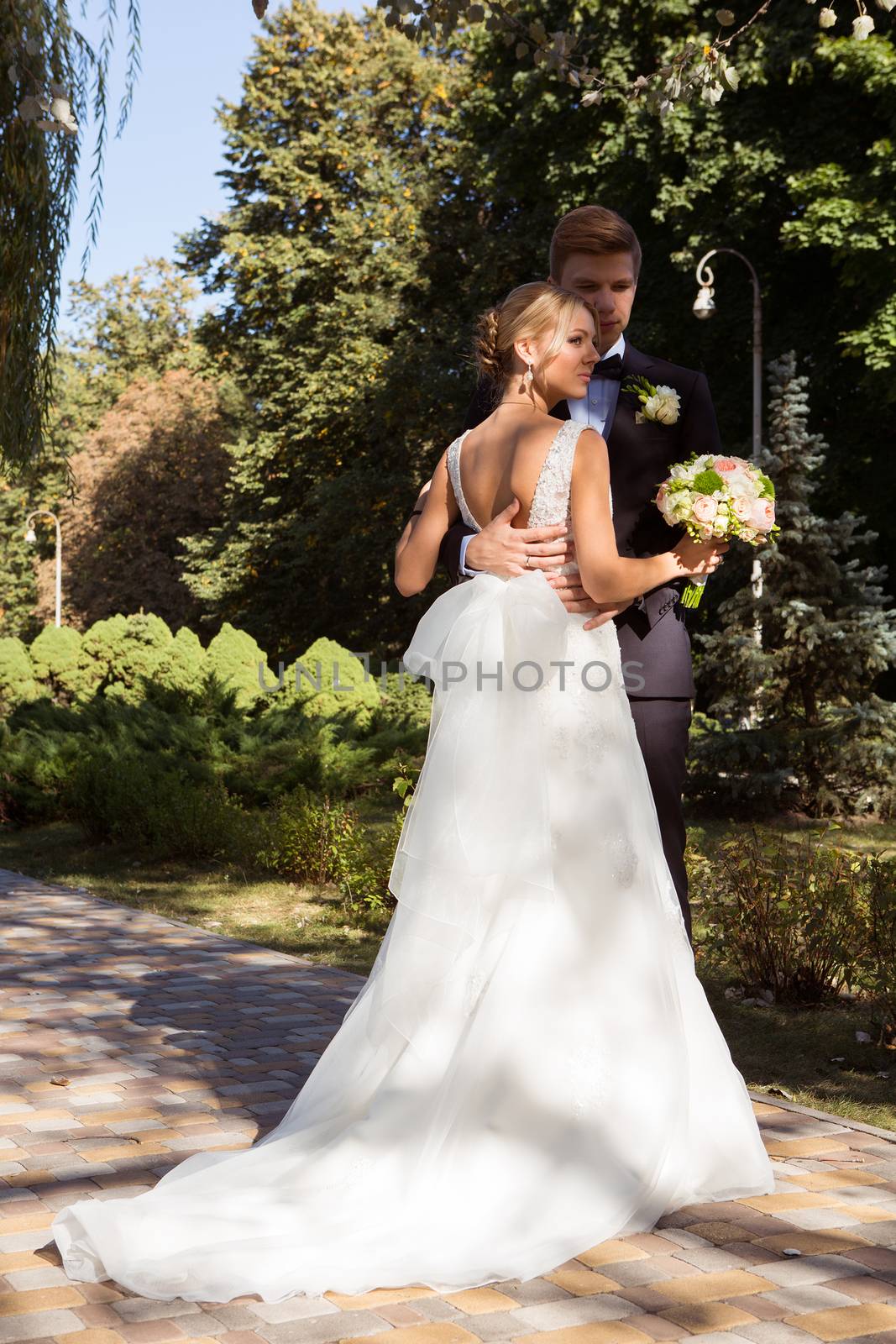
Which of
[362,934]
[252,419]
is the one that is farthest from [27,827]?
[252,419]

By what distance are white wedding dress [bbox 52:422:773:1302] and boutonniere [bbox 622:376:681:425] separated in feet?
1.22

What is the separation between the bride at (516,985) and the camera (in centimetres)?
352

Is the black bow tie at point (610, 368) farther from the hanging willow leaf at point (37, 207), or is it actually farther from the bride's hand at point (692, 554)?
the hanging willow leaf at point (37, 207)

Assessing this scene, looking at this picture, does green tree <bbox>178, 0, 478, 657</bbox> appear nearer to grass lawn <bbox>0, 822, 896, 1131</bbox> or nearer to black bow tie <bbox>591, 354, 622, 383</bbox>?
grass lawn <bbox>0, 822, 896, 1131</bbox>

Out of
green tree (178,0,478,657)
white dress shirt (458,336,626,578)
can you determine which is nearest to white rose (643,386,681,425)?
white dress shirt (458,336,626,578)

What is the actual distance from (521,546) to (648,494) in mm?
576

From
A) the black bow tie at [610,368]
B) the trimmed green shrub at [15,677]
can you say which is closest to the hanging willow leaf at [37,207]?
the black bow tie at [610,368]

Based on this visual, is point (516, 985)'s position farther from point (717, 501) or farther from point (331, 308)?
point (331, 308)

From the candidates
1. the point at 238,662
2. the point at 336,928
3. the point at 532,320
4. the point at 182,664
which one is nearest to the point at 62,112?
the point at 532,320

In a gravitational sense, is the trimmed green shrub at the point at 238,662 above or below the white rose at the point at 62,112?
below

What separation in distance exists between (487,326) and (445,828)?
1.36 meters

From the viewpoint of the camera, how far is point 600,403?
4.39 meters

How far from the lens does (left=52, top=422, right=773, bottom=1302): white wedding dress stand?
3.43m

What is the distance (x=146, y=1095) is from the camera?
501cm
